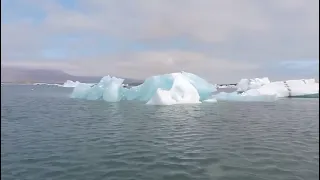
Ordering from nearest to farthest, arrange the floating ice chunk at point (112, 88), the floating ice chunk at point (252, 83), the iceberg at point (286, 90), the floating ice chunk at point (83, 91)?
the floating ice chunk at point (112, 88) → the floating ice chunk at point (83, 91) → the iceberg at point (286, 90) → the floating ice chunk at point (252, 83)

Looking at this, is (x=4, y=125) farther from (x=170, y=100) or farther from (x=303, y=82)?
(x=303, y=82)

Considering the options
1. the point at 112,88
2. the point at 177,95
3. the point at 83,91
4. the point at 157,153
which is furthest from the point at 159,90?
the point at 157,153

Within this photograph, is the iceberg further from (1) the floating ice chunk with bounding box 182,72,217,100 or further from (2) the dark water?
Answer: (2) the dark water

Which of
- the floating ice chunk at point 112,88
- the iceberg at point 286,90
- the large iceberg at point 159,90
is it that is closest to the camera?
the large iceberg at point 159,90

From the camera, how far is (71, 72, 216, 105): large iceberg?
26516 mm

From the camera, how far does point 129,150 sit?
8.70 meters

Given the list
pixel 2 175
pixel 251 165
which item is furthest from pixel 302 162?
pixel 2 175

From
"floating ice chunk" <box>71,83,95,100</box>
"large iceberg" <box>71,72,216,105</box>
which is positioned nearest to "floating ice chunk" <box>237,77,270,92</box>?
"large iceberg" <box>71,72,216,105</box>

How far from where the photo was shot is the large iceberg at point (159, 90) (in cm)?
2652

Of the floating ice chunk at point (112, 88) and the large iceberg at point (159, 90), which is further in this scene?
the floating ice chunk at point (112, 88)

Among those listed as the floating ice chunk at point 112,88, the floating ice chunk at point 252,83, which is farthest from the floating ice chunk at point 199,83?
the floating ice chunk at point 252,83

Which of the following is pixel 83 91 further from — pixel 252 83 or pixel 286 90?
pixel 252 83

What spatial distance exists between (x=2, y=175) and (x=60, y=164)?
127 cm

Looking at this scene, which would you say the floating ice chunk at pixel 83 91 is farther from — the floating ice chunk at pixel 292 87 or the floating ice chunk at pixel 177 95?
the floating ice chunk at pixel 292 87
